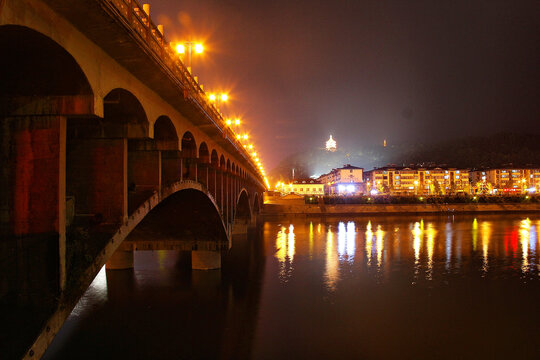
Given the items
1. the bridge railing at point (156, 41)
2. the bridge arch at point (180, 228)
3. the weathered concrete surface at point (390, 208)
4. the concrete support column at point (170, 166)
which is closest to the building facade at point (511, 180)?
the weathered concrete surface at point (390, 208)

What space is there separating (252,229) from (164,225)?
121ft

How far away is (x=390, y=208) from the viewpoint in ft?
308

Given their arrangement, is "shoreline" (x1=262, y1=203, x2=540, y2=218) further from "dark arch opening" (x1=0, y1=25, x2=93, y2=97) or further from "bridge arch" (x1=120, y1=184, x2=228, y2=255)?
"dark arch opening" (x1=0, y1=25, x2=93, y2=97)

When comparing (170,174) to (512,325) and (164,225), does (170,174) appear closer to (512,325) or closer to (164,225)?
(164,225)

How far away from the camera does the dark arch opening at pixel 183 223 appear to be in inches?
867

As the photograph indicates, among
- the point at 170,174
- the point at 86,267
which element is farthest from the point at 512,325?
the point at 86,267

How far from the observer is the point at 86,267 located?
762 cm

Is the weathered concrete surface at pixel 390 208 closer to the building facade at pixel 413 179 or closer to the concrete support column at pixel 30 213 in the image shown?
the building facade at pixel 413 179

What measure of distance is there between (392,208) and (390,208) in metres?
0.52

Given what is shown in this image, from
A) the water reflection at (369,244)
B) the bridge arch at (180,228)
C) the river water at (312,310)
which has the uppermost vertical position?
the bridge arch at (180,228)

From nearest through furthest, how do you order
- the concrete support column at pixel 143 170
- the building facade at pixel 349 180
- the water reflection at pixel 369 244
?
the concrete support column at pixel 143 170 → the water reflection at pixel 369 244 → the building facade at pixel 349 180

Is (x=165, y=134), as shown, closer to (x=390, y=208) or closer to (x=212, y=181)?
(x=212, y=181)

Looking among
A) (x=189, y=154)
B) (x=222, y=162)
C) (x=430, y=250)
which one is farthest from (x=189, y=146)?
(x=430, y=250)

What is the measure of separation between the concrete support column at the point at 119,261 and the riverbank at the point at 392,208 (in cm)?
6070
